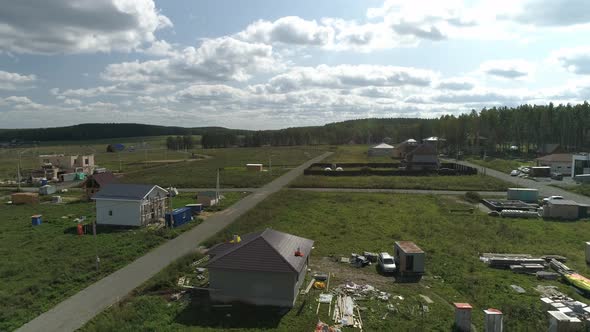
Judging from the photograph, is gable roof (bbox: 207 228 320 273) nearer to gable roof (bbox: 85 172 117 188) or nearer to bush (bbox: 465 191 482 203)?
gable roof (bbox: 85 172 117 188)

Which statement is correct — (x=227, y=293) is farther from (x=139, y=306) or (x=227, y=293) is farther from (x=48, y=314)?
(x=48, y=314)

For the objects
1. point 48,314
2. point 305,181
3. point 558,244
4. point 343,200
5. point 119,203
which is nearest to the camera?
point 48,314

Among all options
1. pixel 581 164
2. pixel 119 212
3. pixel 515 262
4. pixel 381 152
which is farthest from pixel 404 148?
pixel 119 212

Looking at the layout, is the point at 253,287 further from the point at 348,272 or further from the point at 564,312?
the point at 564,312

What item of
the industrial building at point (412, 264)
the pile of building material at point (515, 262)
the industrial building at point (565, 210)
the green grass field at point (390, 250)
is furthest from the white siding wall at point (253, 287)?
the industrial building at point (565, 210)

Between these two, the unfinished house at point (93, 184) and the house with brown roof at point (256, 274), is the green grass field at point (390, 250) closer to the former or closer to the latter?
the house with brown roof at point (256, 274)

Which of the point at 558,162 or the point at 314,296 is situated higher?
the point at 558,162

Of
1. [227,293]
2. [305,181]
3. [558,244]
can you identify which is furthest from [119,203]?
[558,244]
